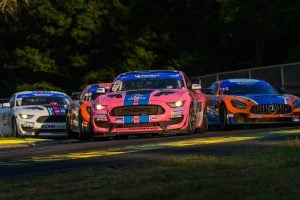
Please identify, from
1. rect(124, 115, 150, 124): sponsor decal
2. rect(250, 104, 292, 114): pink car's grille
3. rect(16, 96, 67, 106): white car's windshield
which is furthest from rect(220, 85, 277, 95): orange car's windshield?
rect(16, 96, 67, 106): white car's windshield

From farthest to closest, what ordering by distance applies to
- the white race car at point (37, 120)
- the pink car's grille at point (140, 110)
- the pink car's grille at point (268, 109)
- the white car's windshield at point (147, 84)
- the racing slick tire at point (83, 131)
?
1. the white race car at point (37, 120)
2. the pink car's grille at point (268, 109)
3. the racing slick tire at point (83, 131)
4. the white car's windshield at point (147, 84)
5. the pink car's grille at point (140, 110)

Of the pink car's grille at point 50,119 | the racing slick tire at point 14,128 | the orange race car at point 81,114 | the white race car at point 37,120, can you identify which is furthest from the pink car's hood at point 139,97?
the racing slick tire at point 14,128

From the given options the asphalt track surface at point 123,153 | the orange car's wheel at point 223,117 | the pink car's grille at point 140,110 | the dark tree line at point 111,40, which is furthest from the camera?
the dark tree line at point 111,40

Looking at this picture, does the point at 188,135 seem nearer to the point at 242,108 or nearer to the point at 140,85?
the point at 140,85

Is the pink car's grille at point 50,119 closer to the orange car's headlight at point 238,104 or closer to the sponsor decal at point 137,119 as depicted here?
the orange car's headlight at point 238,104

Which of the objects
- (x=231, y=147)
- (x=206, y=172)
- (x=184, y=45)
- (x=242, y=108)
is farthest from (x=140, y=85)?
(x=184, y=45)

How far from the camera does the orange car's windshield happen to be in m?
22.0

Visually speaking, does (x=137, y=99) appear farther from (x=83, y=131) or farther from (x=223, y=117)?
(x=223, y=117)

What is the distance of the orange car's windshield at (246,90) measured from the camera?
22.0m

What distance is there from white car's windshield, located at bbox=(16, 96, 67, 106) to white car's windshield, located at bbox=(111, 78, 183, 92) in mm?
6390

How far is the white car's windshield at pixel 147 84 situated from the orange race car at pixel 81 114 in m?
0.39

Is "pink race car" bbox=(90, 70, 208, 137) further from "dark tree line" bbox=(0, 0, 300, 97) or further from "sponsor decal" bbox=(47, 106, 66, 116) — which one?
"dark tree line" bbox=(0, 0, 300, 97)

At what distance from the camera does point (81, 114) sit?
63.8 ft

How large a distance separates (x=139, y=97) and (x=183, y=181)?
845cm
